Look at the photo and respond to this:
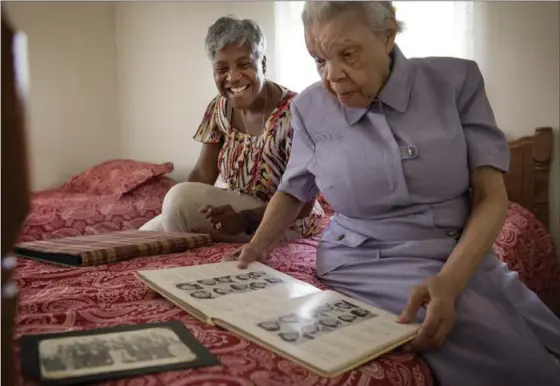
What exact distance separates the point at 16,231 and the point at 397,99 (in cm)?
71

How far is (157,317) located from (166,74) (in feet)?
8.08

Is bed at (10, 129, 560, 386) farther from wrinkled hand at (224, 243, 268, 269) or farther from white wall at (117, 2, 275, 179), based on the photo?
white wall at (117, 2, 275, 179)

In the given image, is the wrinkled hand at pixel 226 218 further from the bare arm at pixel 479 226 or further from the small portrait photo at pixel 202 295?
the bare arm at pixel 479 226

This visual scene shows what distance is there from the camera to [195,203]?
1.66 metres

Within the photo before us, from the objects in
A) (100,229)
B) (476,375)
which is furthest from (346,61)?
(100,229)

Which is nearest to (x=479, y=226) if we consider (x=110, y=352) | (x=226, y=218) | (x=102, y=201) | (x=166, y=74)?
(x=110, y=352)

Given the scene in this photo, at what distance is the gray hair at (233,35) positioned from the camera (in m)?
1.63

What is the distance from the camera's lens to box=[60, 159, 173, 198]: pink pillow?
2.74 meters

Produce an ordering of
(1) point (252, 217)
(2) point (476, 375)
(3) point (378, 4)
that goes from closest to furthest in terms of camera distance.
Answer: (2) point (476, 375), (3) point (378, 4), (1) point (252, 217)

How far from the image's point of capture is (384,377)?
0.77 m

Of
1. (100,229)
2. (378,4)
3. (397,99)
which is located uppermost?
(378,4)

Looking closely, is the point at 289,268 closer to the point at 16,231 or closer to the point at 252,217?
the point at 252,217

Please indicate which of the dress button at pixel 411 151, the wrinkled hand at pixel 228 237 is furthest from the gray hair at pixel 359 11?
the wrinkled hand at pixel 228 237

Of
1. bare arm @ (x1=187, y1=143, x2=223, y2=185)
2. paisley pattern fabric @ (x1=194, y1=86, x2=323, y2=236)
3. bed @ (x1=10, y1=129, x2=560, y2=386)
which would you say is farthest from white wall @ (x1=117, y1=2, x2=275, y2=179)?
bed @ (x1=10, y1=129, x2=560, y2=386)
